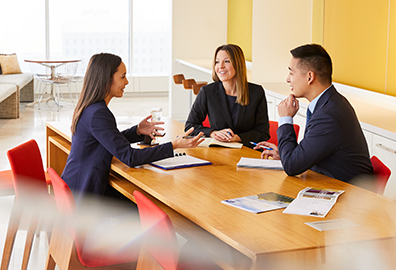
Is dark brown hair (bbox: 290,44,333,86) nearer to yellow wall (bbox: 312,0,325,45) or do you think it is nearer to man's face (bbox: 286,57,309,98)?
man's face (bbox: 286,57,309,98)

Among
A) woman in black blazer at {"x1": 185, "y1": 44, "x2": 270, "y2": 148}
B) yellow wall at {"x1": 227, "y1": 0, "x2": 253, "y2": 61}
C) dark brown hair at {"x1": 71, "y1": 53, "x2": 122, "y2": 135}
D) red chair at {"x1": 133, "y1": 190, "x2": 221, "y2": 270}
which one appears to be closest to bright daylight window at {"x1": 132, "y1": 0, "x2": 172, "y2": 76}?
yellow wall at {"x1": 227, "y1": 0, "x2": 253, "y2": 61}

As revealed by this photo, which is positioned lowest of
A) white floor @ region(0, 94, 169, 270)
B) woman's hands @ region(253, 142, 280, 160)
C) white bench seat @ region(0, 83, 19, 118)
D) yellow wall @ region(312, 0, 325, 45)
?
white floor @ region(0, 94, 169, 270)

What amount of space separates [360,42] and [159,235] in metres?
3.98

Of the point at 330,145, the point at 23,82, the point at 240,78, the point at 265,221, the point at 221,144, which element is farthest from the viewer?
the point at 23,82

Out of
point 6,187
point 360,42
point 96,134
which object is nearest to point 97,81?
point 96,134

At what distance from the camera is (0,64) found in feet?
33.1

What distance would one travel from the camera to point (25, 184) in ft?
8.53

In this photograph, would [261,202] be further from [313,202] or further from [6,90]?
[6,90]

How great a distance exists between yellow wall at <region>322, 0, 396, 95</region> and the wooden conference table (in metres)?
2.58

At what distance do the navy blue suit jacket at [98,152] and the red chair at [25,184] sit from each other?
0.16 meters

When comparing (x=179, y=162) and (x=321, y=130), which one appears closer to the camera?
(x=321, y=130)

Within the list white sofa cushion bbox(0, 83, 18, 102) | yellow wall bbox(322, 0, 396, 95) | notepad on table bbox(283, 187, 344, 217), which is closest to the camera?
notepad on table bbox(283, 187, 344, 217)

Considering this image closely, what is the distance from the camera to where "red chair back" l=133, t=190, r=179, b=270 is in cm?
163

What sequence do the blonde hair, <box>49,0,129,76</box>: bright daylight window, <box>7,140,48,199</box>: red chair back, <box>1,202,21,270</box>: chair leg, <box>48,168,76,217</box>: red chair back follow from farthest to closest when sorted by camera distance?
<box>49,0,129,76</box>: bright daylight window
the blonde hair
<box>1,202,21,270</box>: chair leg
<box>7,140,48,199</box>: red chair back
<box>48,168,76,217</box>: red chair back
